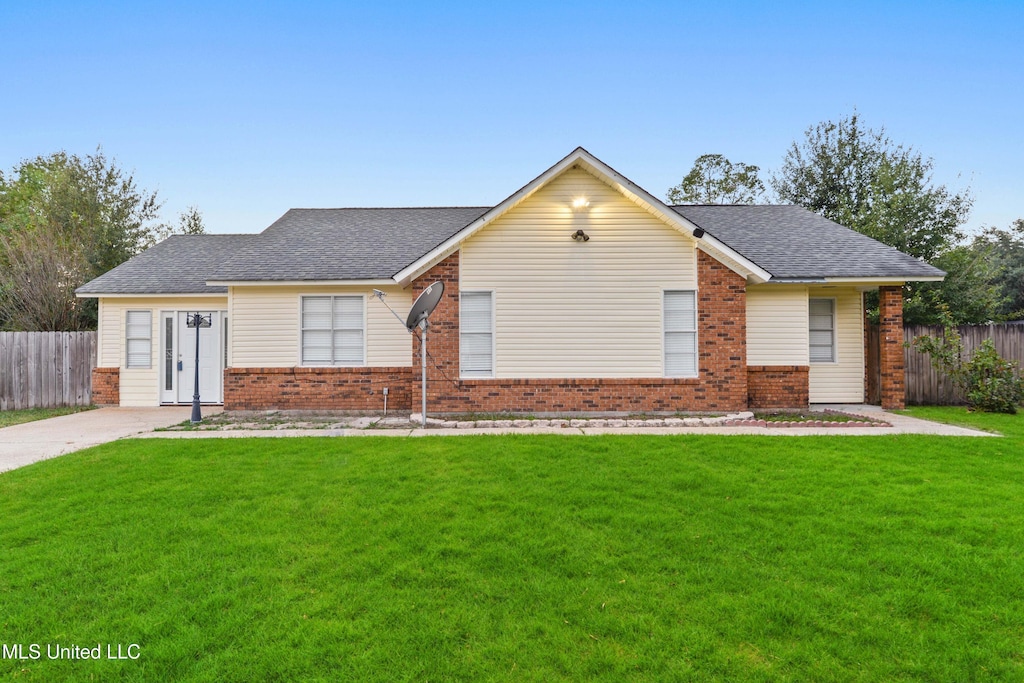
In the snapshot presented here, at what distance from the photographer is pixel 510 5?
16.4 meters

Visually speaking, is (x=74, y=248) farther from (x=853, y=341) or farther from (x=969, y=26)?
(x=969, y=26)

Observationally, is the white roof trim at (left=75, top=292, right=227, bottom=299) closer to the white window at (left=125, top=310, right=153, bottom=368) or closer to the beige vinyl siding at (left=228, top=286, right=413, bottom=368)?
the white window at (left=125, top=310, right=153, bottom=368)

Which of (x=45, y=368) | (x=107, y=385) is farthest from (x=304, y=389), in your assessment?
(x=45, y=368)

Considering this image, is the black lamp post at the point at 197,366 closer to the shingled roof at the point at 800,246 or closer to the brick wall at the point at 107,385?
the brick wall at the point at 107,385

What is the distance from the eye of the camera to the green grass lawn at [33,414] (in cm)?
1042

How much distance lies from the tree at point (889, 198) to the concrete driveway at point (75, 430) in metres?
19.8

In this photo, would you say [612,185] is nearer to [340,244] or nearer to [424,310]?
[424,310]

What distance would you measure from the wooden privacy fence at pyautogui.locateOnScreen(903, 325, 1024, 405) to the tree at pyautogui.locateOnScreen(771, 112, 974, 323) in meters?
1.02

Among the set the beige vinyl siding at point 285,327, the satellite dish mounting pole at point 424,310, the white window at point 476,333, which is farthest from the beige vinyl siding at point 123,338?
the white window at point 476,333

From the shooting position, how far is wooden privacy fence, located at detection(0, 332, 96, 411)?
1245 cm

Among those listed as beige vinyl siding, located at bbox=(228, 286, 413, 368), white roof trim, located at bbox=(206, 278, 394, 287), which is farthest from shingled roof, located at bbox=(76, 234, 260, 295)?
beige vinyl siding, located at bbox=(228, 286, 413, 368)

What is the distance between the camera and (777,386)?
34.9 ft

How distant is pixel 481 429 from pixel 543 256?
4.10m

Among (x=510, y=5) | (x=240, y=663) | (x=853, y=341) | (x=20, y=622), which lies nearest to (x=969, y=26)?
(x=853, y=341)
